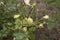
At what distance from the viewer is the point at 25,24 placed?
4.18ft

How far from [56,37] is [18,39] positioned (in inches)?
34.6

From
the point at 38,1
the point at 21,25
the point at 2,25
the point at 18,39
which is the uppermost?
the point at 38,1

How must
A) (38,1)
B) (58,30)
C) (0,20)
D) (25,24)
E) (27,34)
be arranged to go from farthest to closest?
(38,1)
(58,30)
(0,20)
(27,34)
(25,24)

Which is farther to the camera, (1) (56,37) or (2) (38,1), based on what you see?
(2) (38,1)

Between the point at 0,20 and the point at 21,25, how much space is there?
1.11 feet

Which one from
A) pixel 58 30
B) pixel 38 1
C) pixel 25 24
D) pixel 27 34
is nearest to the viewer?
pixel 25 24

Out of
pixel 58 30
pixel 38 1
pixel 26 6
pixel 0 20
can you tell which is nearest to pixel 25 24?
pixel 26 6

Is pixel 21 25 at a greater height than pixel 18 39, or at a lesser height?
greater

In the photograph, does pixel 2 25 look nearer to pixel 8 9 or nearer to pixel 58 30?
pixel 8 9

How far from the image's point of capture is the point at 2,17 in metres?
1.59

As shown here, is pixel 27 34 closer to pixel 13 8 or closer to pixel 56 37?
pixel 13 8

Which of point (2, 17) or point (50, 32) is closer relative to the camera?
point (2, 17)

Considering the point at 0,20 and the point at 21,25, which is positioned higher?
the point at 0,20

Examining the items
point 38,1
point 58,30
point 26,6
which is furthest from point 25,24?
point 38,1
